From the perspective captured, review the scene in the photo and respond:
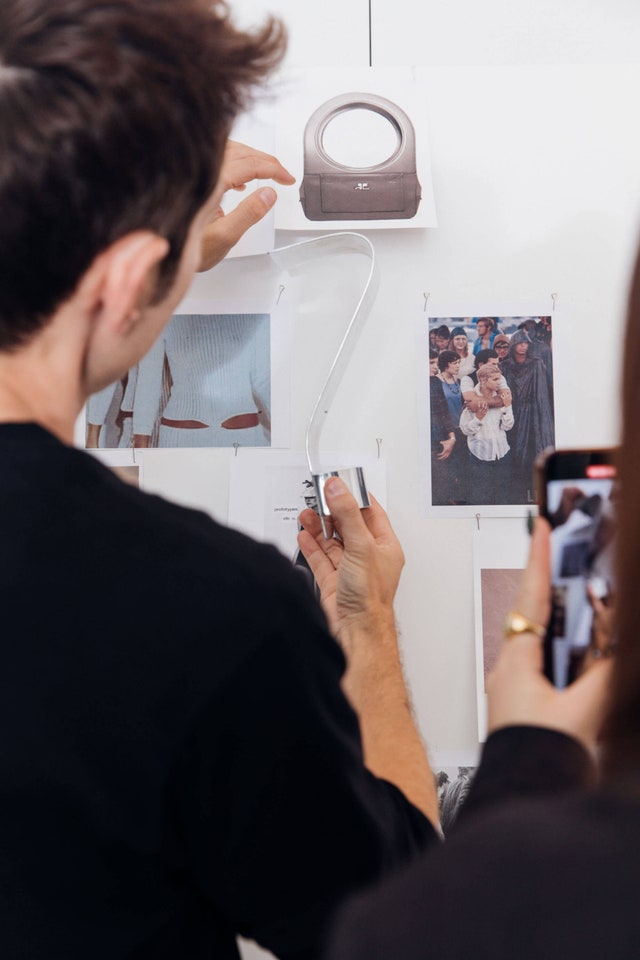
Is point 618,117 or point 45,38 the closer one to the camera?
point 45,38

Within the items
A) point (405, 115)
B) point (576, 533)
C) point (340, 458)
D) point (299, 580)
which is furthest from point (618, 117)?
point (299, 580)

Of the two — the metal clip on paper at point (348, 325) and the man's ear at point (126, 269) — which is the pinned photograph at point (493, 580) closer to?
the metal clip on paper at point (348, 325)

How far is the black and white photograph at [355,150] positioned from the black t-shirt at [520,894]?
722 mm

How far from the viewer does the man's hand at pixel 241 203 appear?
0.89 m

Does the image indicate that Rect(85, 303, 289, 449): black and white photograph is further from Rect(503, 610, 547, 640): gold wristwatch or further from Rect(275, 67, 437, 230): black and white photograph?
Rect(503, 610, 547, 640): gold wristwatch

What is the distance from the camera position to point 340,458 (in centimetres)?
92

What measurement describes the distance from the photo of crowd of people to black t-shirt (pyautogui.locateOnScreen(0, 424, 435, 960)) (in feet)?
1.49

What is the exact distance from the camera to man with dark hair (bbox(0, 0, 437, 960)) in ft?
1.49

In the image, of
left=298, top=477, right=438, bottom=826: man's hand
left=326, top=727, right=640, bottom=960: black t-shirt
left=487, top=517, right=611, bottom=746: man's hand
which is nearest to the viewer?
left=326, top=727, right=640, bottom=960: black t-shirt

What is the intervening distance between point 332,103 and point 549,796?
80 centimetres

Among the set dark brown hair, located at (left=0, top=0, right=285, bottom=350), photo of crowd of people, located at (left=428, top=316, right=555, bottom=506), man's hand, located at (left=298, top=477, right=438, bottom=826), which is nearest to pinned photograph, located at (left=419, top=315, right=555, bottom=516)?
photo of crowd of people, located at (left=428, top=316, right=555, bottom=506)

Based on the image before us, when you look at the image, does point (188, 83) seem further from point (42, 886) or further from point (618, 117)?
point (618, 117)

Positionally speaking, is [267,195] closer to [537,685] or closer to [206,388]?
[206,388]

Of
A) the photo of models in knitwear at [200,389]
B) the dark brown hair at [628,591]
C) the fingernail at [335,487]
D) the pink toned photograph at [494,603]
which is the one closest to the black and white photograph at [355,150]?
the photo of models in knitwear at [200,389]
